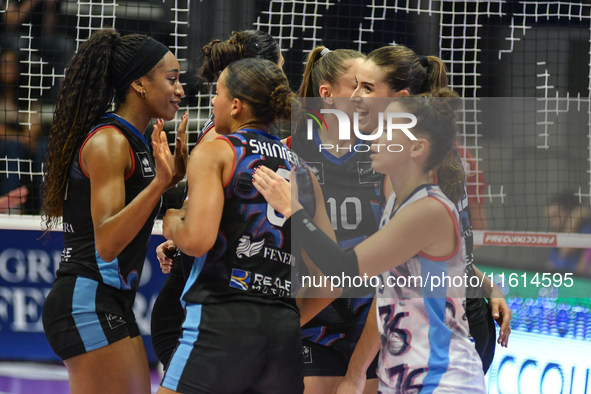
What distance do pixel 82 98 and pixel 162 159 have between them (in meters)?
0.60

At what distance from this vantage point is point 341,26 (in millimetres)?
4625

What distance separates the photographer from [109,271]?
7.86 ft

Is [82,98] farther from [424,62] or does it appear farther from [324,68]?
[424,62]

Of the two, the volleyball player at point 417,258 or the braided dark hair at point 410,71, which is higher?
the braided dark hair at point 410,71

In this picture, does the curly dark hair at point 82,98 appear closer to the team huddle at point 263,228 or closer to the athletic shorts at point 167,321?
the team huddle at point 263,228

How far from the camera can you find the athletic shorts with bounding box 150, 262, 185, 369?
256 centimetres

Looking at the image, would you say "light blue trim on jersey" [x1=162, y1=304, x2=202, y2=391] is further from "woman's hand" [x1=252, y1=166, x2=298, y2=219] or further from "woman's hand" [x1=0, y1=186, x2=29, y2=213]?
"woman's hand" [x1=0, y1=186, x2=29, y2=213]

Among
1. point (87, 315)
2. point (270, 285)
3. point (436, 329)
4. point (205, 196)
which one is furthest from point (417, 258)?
point (87, 315)

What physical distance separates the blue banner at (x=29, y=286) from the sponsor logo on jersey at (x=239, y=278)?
214 cm

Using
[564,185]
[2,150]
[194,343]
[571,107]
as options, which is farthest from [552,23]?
[2,150]

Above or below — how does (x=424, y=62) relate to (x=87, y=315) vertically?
above

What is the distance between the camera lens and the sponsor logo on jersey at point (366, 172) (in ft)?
8.34

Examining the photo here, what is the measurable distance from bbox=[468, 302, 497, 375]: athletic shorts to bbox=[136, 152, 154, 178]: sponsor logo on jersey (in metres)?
1.48

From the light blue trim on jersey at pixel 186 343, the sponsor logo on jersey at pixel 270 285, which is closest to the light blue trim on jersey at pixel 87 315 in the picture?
the light blue trim on jersey at pixel 186 343
